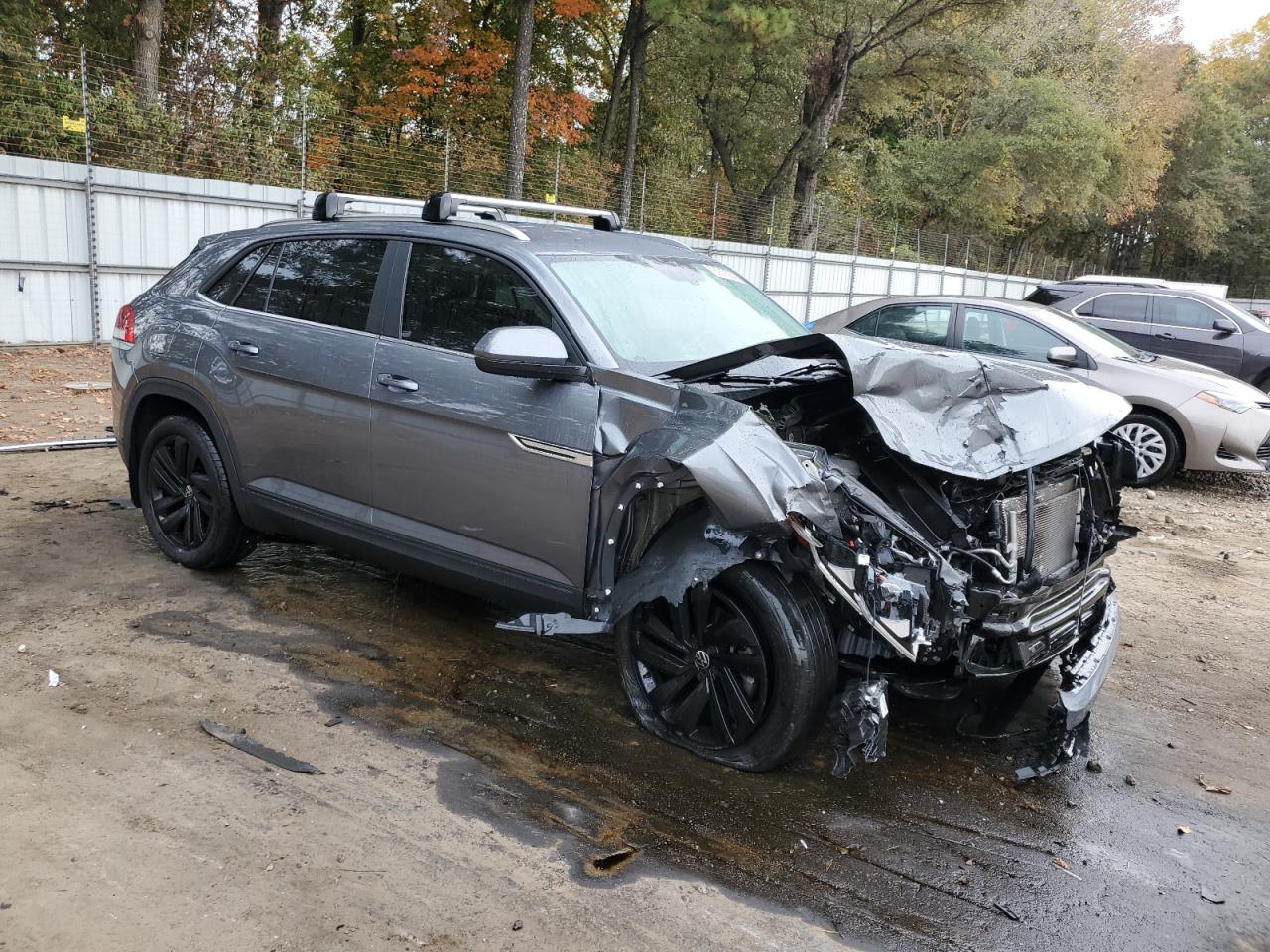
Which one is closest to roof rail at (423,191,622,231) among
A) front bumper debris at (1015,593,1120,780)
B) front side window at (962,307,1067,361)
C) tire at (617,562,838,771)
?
tire at (617,562,838,771)

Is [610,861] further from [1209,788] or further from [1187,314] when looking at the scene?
[1187,314]

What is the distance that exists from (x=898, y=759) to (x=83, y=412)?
8.34 metres

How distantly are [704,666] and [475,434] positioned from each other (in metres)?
1.26

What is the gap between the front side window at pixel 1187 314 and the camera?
11562 mm

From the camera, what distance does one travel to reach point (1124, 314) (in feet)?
38.5

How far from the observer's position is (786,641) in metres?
3.29

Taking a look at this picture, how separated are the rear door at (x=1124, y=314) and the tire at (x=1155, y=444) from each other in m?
3.13

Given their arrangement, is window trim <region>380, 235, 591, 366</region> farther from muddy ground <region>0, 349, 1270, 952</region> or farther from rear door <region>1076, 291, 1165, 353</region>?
rear door <region>1076, 291, 1165, 353</region>

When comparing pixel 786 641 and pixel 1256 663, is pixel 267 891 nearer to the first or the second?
pixel 786 641

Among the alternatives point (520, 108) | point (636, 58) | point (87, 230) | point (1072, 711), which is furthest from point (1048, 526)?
point (636, 58)

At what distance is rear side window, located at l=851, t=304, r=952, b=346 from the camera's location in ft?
30.1

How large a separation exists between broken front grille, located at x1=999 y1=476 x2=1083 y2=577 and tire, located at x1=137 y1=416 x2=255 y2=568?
3622 millimetres

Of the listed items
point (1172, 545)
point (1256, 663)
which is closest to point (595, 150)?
point (1172, 545)

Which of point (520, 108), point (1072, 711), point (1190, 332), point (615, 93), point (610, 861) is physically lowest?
point (610, 861)
